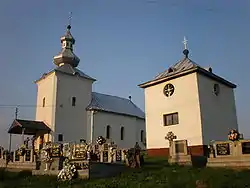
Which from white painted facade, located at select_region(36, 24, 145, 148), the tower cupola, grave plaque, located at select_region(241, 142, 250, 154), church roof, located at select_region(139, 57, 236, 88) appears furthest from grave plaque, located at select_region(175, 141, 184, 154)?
the tower cupola

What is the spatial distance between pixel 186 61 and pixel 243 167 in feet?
46.7

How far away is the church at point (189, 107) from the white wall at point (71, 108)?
38.1 ft

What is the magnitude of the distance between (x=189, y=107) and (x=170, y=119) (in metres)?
2.23

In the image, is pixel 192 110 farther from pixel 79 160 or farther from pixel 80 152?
pixel 79 160

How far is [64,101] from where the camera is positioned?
35.8 m

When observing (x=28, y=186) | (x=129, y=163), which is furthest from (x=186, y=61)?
(x=28, y=186)

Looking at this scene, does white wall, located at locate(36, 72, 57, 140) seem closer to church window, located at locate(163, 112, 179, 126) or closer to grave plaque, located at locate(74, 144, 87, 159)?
church window, located at locate(163, 112, 179, 126)

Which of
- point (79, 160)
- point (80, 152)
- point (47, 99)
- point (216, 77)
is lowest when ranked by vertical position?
point (79, 160)

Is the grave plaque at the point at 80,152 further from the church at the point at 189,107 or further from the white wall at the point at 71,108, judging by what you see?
the white wall at the point at 71,108

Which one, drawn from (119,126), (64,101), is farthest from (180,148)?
(119,126)

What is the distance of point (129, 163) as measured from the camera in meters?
18.0

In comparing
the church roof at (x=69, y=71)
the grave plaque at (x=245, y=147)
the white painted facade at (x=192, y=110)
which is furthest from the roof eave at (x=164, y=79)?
the church roof at (x=69, y=71)

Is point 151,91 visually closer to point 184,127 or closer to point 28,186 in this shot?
point 184,127

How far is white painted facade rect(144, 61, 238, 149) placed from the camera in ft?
78.7
